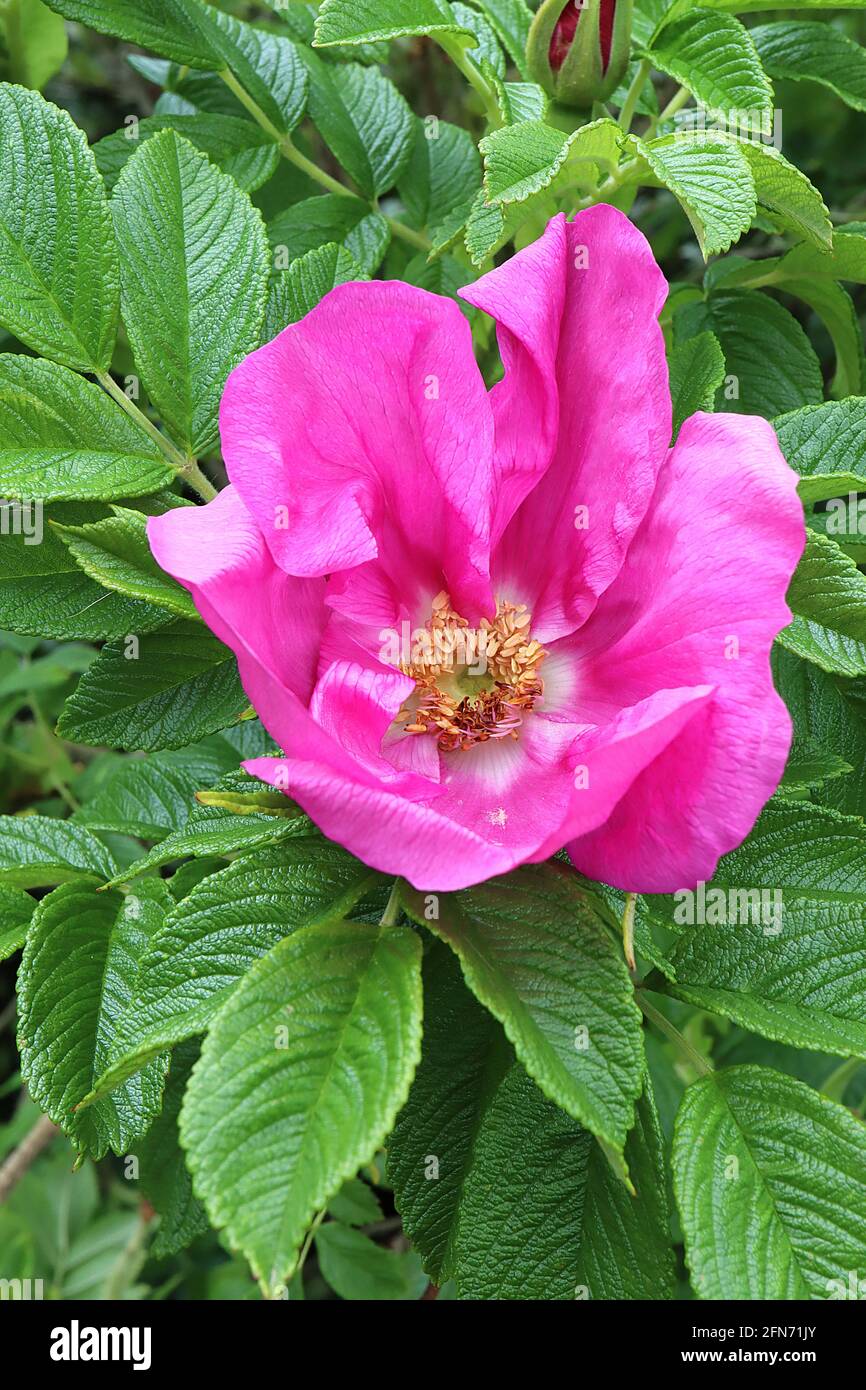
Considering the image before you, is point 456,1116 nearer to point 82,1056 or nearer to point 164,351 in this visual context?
point 82,1056

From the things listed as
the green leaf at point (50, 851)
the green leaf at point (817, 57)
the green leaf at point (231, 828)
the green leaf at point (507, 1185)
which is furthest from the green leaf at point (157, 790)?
the green leaf at point (817, 57)

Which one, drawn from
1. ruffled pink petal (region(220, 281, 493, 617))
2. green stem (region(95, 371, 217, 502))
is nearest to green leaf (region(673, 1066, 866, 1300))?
ruffled pink petal (region(220, 281, 493, 617))

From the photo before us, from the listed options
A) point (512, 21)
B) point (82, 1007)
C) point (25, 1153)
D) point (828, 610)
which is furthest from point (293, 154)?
point (25, 1153)

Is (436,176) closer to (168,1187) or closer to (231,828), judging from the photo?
(231,828)

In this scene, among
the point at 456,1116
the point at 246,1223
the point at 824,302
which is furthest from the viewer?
the point at 824,302

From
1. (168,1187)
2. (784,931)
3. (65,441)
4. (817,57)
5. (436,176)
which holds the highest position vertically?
(817,57)

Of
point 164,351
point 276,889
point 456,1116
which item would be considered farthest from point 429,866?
point 164,351

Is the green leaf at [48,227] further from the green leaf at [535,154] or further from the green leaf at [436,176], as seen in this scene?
the green leaf at [436,176]

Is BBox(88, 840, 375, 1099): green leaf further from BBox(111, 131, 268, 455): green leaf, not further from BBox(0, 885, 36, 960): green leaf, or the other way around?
BBox(111, 131, 268, 455): green leaf
